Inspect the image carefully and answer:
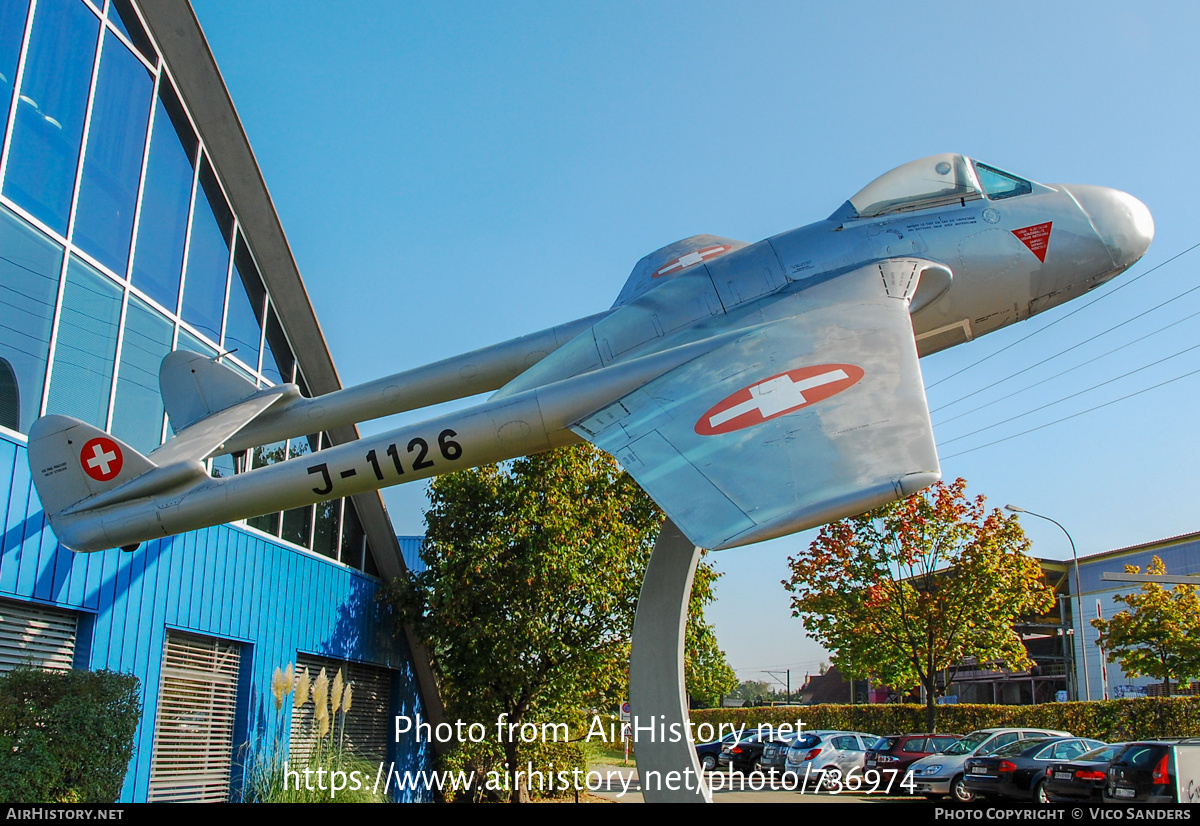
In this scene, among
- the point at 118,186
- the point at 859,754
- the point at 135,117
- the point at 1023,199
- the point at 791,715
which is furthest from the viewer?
the point at 791,715

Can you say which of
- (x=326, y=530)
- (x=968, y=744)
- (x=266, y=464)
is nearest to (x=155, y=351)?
(x=266, y=464)

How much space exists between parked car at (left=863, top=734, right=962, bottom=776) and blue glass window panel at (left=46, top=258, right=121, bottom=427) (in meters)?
18.4

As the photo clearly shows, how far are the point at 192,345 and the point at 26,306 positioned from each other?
3.28 m

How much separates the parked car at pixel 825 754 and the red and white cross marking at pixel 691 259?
15518 mm

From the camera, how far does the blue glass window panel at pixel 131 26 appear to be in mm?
12462

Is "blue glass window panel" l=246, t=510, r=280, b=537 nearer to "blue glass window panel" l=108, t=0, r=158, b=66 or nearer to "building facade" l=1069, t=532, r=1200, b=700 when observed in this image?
"blue glass window panel" l=108, t=0, r=158, b=66

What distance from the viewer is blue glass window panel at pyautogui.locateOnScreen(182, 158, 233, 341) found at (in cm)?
1323

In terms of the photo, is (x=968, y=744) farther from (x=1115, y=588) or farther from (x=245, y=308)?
(x=1115, y=588)

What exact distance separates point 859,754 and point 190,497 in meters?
20.5

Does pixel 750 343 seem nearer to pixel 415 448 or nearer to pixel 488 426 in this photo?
pixel 488 426

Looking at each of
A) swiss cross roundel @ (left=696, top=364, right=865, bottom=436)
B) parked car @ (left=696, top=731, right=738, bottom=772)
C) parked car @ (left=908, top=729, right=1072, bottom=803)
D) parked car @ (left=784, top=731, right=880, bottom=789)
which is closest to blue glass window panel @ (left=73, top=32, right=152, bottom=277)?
swiss cross roundel @ (left=696, top=364, right=865, bottom=436)

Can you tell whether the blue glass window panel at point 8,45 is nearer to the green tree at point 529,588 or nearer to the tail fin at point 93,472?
the tail fin at point 93,472

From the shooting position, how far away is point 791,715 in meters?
36.9
